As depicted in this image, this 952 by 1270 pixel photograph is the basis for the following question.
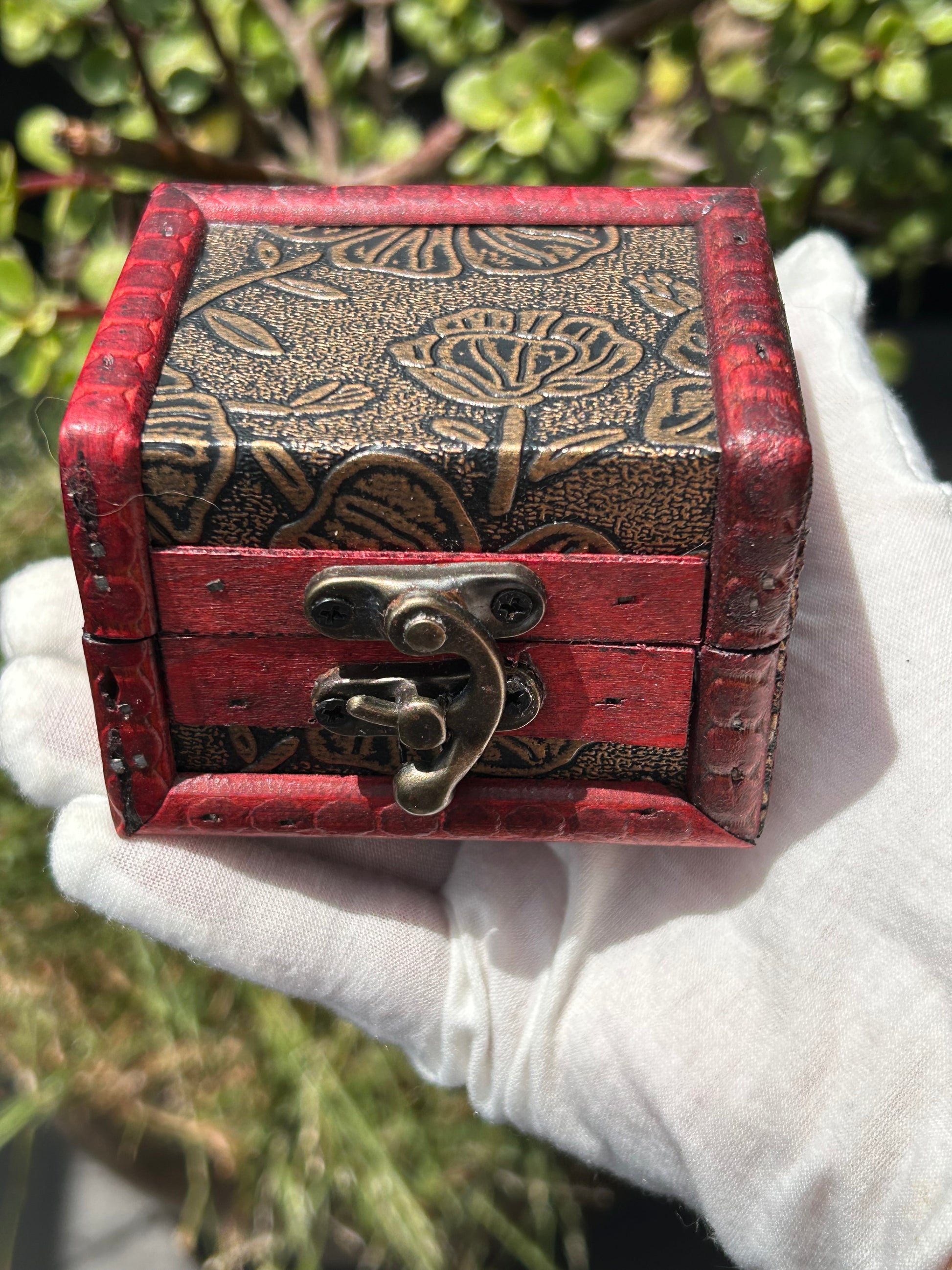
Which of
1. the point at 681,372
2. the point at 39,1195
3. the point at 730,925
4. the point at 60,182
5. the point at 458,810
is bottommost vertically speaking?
the point at 39,1195

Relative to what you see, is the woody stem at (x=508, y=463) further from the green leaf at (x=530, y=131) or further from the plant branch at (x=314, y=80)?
the plant branch at (x=314, y=80)

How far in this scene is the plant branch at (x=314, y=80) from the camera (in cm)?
174

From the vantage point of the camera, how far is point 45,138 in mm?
1505

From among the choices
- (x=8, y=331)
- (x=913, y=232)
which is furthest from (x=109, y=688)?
(x=913, y=232)

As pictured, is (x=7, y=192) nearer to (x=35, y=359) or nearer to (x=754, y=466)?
(x=35, y=359)

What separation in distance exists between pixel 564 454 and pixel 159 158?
1071 millimetres

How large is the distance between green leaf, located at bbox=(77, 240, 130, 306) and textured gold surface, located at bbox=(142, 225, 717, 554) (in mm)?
679

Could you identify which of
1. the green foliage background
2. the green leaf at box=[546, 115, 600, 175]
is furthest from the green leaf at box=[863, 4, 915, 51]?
the green leaf at box=[546, 115, 600, 175]

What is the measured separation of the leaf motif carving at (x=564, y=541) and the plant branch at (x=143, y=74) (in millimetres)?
1055

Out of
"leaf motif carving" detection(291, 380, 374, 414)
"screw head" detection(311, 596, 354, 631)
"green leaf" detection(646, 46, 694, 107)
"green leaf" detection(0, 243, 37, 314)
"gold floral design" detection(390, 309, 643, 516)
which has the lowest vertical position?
"green leaf" detection(0, 243, 37, 314)

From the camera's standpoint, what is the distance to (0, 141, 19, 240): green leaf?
1.42 meters

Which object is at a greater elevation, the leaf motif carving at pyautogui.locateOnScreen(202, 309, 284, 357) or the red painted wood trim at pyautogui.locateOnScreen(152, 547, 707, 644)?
the leaf motif carving at pyautogui.locateOnScreen(202, 309, 284, 357)

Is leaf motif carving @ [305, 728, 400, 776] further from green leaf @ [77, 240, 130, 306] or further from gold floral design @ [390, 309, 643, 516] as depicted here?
green leaf @ [77, 240, 130, 306]

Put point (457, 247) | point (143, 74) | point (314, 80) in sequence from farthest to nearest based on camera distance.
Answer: point (314, 80) < point (143, 74) < point (457, 247)
